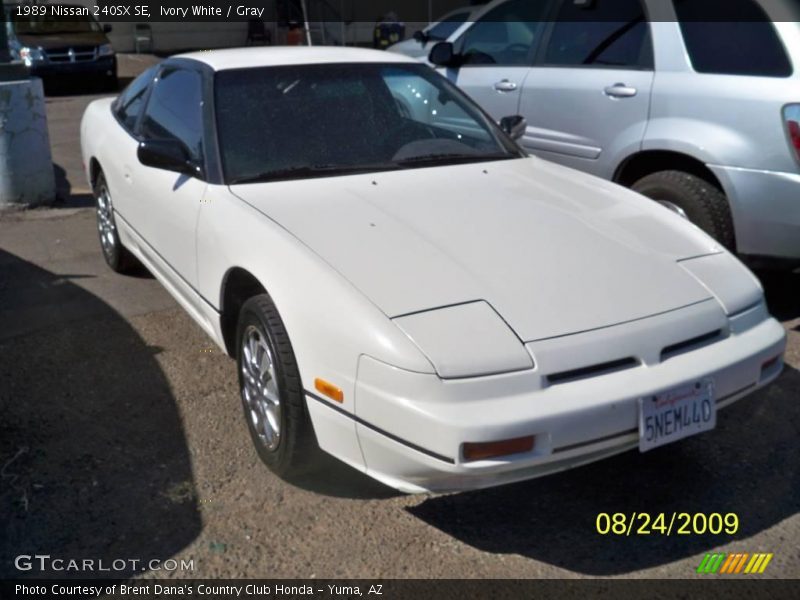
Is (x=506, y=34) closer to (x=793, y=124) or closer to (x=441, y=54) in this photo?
(x=441, y=54)

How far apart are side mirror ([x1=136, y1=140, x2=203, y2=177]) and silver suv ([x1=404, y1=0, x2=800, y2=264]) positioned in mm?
2595

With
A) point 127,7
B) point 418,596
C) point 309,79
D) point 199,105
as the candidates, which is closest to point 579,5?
point 309,79

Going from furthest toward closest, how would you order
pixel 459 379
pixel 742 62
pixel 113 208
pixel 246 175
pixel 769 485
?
pixel 113 208 < pixel 742 62 < pixel 246 175 < pixel 769 485 < pixel 459 379

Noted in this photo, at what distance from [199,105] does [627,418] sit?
247 centimetres

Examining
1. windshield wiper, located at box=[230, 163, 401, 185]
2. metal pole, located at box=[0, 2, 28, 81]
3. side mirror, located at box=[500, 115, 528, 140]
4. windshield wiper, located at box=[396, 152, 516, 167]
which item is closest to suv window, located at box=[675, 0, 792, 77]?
side mirror, located at box=[500, 115, 528, 140]

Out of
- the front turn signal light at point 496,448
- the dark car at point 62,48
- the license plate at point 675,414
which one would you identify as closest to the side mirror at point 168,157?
the front turn signal light at point 496,448

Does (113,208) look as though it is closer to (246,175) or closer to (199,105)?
(199,105)

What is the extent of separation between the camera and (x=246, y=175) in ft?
12.5

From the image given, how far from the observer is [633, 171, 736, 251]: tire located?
484 centimetres

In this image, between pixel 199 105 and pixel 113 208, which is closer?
pixel 199 105

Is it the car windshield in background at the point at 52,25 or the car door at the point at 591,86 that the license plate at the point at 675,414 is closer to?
the car door at the point at 591,86

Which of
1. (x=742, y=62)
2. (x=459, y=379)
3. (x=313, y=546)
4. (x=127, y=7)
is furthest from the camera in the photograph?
(x=127, y=7)

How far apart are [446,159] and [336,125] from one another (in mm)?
526

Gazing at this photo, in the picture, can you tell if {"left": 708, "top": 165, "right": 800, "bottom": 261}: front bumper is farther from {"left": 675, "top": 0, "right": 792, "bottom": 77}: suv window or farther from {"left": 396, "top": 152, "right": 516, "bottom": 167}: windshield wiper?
{"left": 396, "top": 152, "right": 516, "bottom": 167}: windshield wiper
